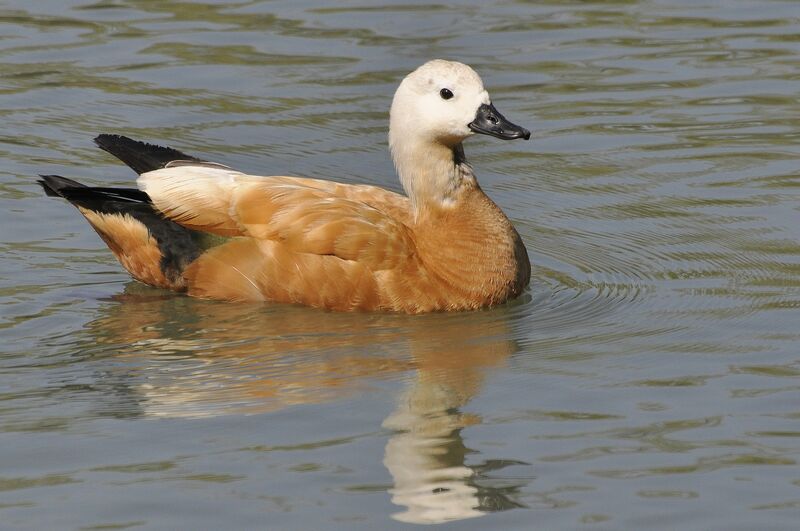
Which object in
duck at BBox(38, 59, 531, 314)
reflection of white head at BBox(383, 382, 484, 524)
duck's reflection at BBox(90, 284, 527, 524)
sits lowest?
reflection of white head at BBox(383, 382, 484, 524)

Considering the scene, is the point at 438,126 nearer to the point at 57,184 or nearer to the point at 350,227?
the point at 350,227

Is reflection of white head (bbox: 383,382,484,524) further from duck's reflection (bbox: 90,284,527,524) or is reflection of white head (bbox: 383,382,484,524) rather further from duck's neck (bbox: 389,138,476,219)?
duck's neck (bbox: 389,138,476,219)

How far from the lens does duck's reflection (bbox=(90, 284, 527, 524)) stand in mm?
6484

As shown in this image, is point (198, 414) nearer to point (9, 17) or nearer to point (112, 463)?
point (112, 463)

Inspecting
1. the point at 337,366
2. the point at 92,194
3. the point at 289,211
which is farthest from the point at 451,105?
the point at 92,194

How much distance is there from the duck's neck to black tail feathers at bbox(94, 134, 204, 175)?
50.7 inches

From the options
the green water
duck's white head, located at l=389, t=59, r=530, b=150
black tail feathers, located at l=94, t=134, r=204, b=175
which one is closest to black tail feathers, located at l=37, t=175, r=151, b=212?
black tail feathers, located at l=94, t=134, r=204, b=175

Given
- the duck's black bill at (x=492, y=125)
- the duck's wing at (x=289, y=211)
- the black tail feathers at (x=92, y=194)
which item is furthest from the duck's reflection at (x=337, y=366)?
the duck's black bill at (x=492, y=125)

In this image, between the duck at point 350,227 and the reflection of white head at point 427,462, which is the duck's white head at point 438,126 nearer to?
the duck at point 350,227

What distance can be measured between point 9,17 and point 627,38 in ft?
17.3

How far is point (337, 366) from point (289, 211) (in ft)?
4.61

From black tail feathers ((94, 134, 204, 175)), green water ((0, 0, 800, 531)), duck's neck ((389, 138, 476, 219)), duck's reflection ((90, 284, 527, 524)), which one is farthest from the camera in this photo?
black tail feathers ((94, 134, 204, 175))

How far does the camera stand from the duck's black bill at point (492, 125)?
8.77 meters

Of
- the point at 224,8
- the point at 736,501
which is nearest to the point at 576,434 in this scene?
the point at 736,501
